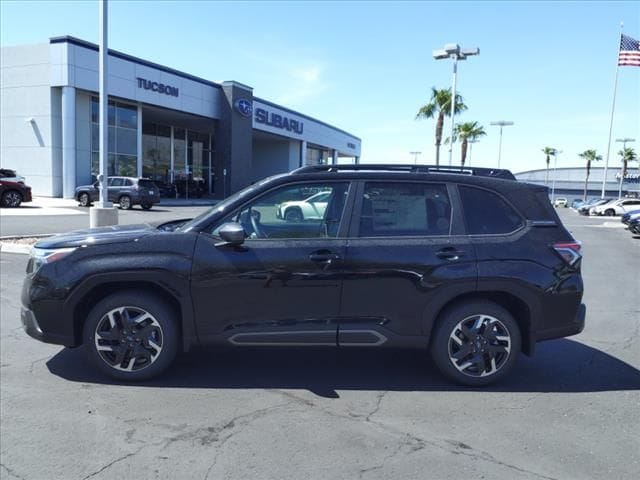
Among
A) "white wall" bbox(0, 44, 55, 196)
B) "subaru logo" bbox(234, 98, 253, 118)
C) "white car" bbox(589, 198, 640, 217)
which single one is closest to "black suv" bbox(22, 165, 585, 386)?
"white wall" bbox(0, 44, 55, 196)

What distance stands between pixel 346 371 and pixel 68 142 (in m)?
28.8

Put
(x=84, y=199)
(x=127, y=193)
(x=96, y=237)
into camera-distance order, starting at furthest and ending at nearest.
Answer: (x=84, y=199), (x=127, y=193), (x=96, y=237)

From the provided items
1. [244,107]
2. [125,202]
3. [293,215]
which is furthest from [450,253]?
[244,107]

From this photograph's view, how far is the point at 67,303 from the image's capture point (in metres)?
4.21

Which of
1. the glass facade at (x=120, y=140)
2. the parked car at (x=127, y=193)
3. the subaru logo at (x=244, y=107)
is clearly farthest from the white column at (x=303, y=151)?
the parked car at (x=127, y=193)

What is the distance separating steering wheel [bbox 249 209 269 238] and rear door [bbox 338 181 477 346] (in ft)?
2.46

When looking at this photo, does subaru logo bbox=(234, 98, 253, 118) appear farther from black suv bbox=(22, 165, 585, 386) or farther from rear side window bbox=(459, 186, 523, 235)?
rear side window bbox=(459, 186, 523, 235)

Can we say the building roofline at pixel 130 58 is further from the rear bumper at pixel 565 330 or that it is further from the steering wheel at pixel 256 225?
the rear bumper at pixel 565 330

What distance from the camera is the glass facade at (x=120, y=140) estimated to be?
30656mm

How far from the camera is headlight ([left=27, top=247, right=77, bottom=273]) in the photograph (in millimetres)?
4250

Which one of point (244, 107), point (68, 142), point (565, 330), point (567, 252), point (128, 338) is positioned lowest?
point (128, 338)

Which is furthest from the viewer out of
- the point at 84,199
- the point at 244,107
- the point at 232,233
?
the point at 244,107

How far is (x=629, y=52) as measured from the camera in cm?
3077

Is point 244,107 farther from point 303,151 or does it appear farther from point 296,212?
point 296,212
